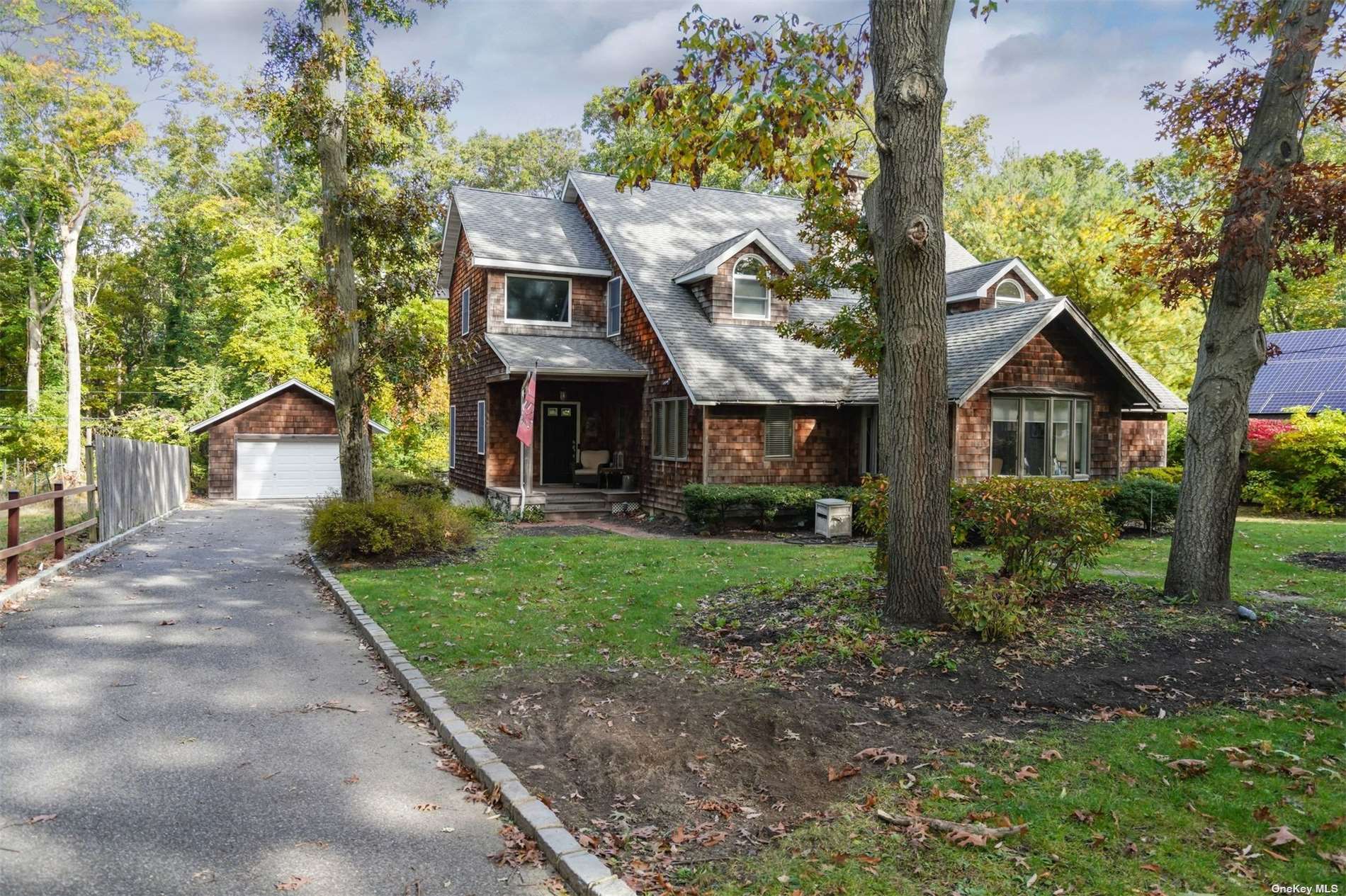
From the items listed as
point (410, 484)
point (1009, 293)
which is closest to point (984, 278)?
point (1009, 293)

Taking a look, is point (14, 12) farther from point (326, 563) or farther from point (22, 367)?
point (326, 563)

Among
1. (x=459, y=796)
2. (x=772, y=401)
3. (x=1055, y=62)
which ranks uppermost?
(x=1055, y=62)

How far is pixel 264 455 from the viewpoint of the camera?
28.7m

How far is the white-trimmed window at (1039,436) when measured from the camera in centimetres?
1789

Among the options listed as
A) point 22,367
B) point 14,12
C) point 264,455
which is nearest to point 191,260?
point 22,367

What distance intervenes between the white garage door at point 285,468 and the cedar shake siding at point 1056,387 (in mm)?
20470

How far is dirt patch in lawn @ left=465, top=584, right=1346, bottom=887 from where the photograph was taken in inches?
180

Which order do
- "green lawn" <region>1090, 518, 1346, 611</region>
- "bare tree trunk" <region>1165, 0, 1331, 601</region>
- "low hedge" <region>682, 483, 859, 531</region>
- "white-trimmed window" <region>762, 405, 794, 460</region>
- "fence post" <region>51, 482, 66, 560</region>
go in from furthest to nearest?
"white-trimmed window" <region>762, 405, 794, 460</region> < "low hedge" <region>682, 483, 859, 531</region> < "fence post" <region>51, 482, 66, 560</region> < "green lawn" <region>1090, 518, 1346, 611</region> < "bare tree trunk" <region>1165, 0, 1331, 601</region>

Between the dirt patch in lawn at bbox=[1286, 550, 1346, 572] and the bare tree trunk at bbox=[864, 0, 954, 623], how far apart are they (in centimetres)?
805

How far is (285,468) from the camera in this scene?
29062 millimetres

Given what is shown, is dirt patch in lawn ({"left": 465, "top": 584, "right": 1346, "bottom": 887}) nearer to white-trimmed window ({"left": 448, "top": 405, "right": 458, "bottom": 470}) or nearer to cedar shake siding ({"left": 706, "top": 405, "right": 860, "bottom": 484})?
cedar shake siding ({"left": 706, "top": 405, "right": 860, "bottom": 484})

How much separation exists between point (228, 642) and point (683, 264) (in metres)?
15.8

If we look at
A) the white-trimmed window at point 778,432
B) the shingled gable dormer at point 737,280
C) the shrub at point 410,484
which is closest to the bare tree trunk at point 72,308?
the shrub at point 410,484

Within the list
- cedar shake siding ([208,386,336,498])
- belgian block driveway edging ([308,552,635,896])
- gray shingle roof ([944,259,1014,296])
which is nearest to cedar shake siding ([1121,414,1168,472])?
gray shingle roof ([944,259,1014,296])
